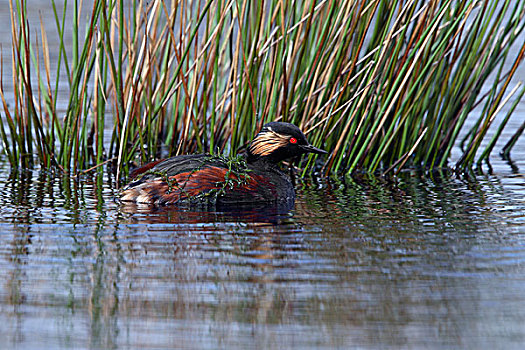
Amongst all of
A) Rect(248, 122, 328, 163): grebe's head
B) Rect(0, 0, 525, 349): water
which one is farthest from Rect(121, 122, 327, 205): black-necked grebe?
Rect(0, 0, 525, 349): water

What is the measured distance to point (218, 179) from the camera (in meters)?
6.56

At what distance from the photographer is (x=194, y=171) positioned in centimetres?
657

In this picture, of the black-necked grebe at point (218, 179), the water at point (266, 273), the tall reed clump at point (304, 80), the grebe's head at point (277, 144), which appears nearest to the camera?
the water at point (266, 273)

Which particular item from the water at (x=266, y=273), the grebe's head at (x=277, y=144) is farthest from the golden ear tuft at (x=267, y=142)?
the water at (x=266, y=273)

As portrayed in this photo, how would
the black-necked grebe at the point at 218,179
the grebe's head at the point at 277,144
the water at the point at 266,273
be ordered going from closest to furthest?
the water at the point at 266,273, the black-necked grebe at the point at 218,179, the grebe's head at the point at 277,144

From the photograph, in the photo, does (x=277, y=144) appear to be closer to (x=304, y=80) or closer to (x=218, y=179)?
(x=218, y=179)

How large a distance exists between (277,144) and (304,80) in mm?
983

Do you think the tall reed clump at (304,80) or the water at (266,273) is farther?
the tall reed clump at (304,80)

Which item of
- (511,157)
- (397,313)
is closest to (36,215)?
(397,313)

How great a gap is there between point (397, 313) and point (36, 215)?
3075 millimetres

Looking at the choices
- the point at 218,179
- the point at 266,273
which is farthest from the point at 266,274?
the point at 218,179

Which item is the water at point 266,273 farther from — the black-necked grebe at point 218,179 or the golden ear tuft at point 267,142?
the golden ear tuft at point 267,142

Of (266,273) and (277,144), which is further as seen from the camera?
(277,144)

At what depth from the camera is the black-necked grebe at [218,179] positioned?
255 inches
